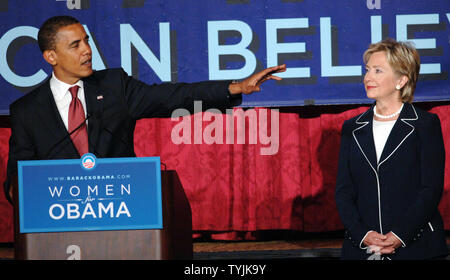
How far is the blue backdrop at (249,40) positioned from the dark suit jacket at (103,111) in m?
1.27

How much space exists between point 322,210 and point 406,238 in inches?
98.9

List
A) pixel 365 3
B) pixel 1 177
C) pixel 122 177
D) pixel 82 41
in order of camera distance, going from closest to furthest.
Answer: pixel 122 177, pixel 82 41, pixel 365 3, pixel 1 177

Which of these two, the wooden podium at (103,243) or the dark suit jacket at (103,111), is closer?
the wooden podium at (103,243)

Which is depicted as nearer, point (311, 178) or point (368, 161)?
point (368, 161)

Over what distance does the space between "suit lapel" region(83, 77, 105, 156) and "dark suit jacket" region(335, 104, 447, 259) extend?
979 mm

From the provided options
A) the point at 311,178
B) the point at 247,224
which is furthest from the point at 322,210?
the point at 247,224

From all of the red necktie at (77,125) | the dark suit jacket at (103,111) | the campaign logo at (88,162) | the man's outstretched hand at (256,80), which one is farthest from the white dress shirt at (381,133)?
the red necktie at (77,125)

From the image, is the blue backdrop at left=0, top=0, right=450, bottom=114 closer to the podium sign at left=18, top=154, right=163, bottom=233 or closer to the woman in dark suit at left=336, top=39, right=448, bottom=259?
the woman in dark suit at left=336, top=39, right=448, bottom=259

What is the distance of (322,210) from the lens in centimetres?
442

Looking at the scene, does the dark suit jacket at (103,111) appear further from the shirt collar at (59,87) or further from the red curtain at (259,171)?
the red curtain at (259,171)

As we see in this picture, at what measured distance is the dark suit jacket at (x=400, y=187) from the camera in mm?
1929

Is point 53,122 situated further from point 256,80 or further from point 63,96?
point 256,80

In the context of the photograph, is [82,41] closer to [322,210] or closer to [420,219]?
[420,219]

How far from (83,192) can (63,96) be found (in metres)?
0.70
